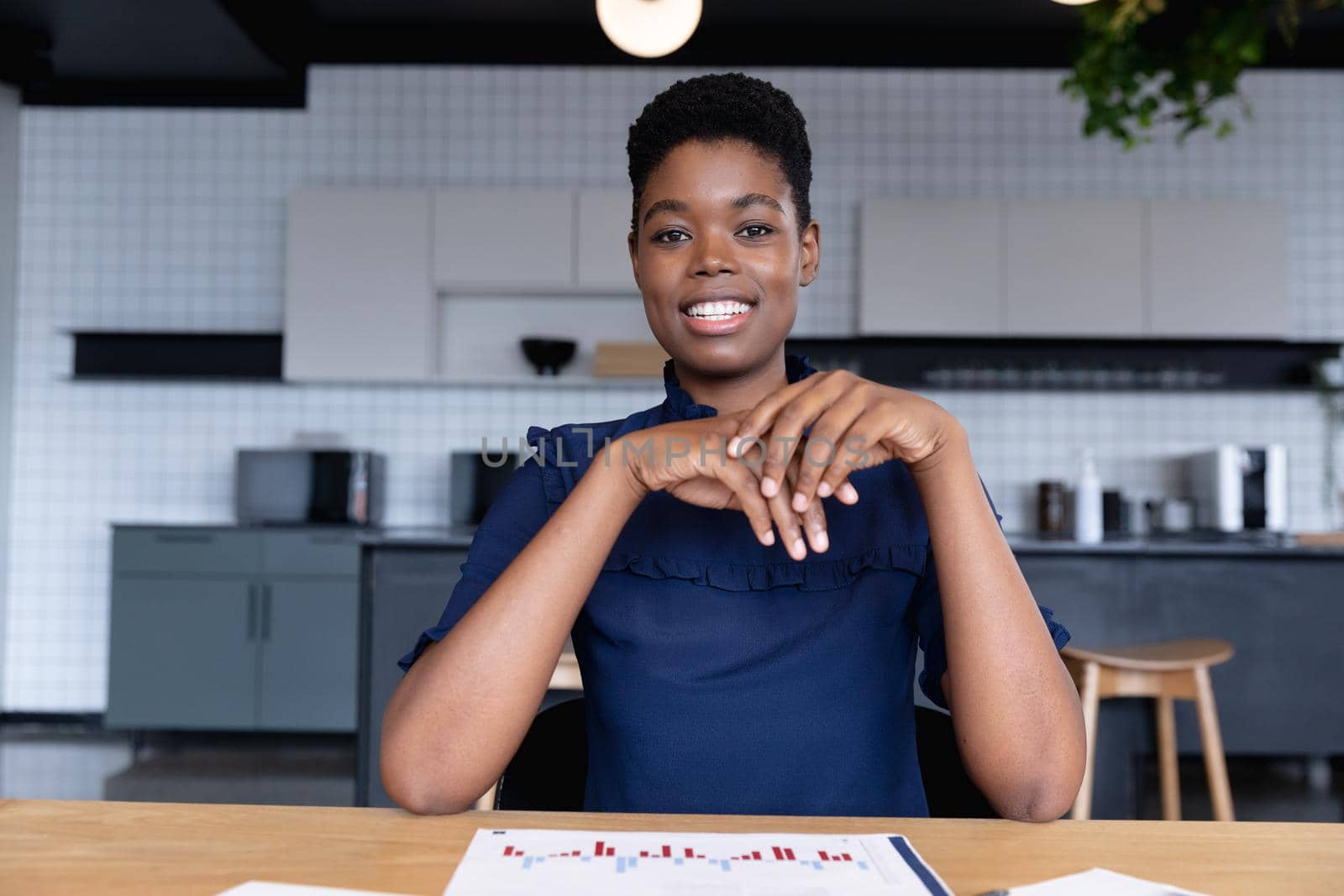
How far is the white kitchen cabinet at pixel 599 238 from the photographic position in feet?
14.2

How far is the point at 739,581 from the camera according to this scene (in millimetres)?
1014

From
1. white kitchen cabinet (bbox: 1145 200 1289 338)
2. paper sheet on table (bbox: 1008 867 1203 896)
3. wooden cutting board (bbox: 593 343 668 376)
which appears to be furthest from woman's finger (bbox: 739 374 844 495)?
white kitchen cabinet (bbox: 1145 200 1289 338)

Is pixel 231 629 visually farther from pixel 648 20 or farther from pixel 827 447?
pixel 827 447

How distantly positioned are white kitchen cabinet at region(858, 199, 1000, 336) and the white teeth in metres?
3.44

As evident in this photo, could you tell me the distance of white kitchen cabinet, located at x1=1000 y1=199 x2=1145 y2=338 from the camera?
169 inches

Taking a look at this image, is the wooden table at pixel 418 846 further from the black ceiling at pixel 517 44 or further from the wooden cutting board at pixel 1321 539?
the black ceiling at pixel 517 44

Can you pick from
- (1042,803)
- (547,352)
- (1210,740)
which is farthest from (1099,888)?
→ (547,352)

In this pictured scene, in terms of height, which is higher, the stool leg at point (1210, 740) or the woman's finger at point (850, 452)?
the woman's finger at point (850, 452)

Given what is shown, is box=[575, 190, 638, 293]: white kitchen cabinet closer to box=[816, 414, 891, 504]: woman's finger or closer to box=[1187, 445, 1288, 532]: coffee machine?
box=[1187, 445, 1288, 532]: coffee machine

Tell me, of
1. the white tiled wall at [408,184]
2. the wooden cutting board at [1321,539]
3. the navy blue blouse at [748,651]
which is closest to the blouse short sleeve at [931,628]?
the navy blue blouse at [748,651]

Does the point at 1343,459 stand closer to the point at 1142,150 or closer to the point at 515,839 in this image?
the point at 1142,150

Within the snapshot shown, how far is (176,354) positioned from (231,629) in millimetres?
1356

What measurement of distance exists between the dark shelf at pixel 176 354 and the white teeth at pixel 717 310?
3.99m

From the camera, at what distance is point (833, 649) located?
99 cm
